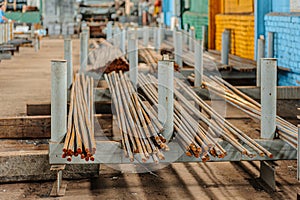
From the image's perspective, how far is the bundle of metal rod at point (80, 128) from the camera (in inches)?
177

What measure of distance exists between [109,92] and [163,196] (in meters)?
2.94

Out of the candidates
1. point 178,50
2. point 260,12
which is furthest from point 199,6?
point 178,50

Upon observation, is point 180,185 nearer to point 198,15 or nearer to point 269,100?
point 269,100

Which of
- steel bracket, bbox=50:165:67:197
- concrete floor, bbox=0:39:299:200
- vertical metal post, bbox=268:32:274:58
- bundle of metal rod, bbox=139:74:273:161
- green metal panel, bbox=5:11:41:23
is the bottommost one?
concrete floor, bbox=0:39:299:200

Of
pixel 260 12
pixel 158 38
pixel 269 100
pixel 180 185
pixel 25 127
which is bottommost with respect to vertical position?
pixel 180 185

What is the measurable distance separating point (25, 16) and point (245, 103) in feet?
83.7

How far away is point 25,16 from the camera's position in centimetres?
3038

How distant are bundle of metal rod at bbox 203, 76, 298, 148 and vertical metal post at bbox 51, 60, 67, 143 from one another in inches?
67.1

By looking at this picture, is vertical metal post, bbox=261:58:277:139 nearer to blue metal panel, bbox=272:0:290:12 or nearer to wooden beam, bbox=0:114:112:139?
wooden beam, bbox=0:114:112:139

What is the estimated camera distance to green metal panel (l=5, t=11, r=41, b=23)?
30094 mm

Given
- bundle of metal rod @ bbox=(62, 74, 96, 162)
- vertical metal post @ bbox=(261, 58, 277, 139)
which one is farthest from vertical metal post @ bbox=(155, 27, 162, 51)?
vertical metal post @ bbox=(261, 58, 277, 139)

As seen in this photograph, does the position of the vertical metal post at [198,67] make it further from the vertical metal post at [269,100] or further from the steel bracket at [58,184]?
the steel bracket at [58,184]

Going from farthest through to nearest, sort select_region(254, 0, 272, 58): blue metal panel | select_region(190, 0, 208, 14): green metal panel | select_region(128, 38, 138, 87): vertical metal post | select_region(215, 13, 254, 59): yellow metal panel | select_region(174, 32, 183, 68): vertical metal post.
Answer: select_region(190, 0, 208, 14): green metal panel < select_region(215, 13, 254, 59): yellow metal panel < select_region(254, 0, 272, 58): blue metal panel < select_region(174, 32, 183, 68): vertical metal post < select_region(128, 38, 138, 87): vertical metal post

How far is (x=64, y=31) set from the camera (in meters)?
27.8
